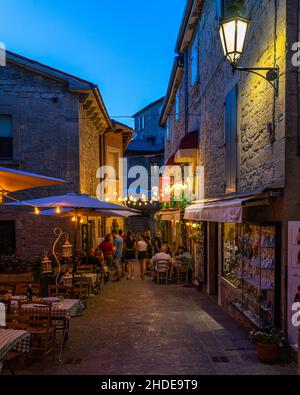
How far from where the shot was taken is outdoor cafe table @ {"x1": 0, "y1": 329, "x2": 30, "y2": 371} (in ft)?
14.5

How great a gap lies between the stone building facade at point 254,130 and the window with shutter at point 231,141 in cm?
5

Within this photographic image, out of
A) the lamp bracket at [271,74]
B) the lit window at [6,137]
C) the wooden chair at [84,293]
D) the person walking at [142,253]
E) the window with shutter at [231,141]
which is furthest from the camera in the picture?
the person walking at [142,253]

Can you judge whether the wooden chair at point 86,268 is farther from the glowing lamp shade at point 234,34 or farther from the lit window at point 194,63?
the glowing lamp shade at point 234,34

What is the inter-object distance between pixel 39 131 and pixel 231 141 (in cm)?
757

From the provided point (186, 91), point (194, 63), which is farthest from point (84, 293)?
point (186, 91)

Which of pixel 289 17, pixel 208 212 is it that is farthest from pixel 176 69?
pixel 289 17

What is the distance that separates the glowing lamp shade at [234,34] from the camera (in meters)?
6.05

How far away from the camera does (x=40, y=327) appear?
629 centimetres

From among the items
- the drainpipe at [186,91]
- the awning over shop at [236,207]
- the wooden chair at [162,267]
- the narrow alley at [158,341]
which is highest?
the drainpipe at [186,91]

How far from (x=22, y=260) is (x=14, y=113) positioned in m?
5.40

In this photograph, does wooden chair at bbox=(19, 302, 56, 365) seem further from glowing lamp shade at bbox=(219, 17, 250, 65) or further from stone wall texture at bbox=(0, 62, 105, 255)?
stone wall texture at bbox=(0, 62, 105, 255)

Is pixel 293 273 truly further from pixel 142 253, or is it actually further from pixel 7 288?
pixel 142 253

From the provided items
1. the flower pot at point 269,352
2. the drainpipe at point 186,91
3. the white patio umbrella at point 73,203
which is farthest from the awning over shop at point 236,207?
the drainpipe at point 186,91
